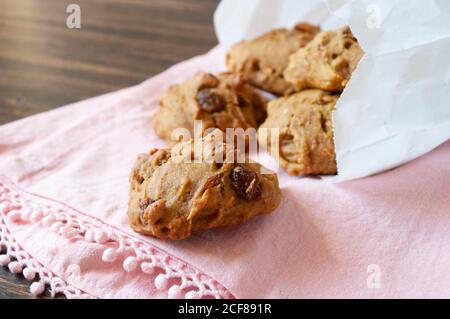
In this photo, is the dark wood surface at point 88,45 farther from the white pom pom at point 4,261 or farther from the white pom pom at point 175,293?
the white pom pom at point 175,293

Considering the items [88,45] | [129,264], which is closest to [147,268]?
[129,264]

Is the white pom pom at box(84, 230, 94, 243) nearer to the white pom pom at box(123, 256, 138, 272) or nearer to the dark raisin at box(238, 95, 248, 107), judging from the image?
the white pom pom at box(123, 256, 138, 272)

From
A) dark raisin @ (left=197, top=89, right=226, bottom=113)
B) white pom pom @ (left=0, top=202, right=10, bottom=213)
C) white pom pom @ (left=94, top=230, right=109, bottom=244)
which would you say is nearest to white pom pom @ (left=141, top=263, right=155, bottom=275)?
white pom pom @ (left=94, top=230, right=109, bottom=244)

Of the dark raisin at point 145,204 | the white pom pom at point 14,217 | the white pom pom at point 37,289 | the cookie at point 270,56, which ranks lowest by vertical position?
the white pom pom at point 37,289

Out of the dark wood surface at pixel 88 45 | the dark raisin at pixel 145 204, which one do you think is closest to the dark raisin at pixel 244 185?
the dark raisin at pixel 145 204

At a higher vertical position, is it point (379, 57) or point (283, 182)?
point (379, 57)
